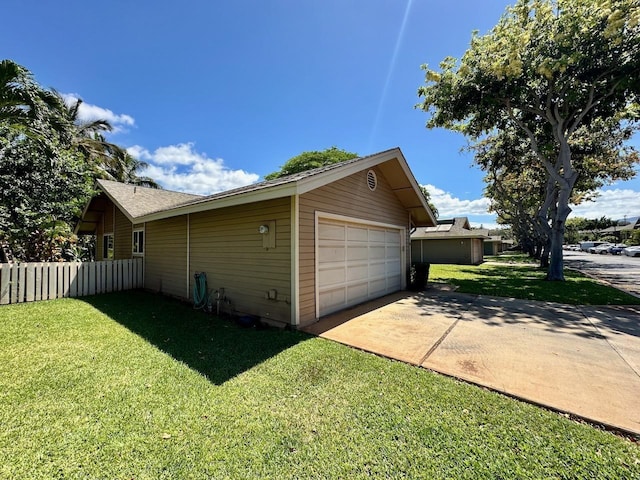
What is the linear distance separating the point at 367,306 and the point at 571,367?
4.26 m

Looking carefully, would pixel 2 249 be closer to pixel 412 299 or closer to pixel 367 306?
pixel 367 306

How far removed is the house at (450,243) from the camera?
22.9m

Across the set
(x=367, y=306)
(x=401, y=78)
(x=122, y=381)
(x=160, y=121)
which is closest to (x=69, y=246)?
(x=160, y=121)

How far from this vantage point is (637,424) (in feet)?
8.46

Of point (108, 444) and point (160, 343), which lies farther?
point (160, 343)

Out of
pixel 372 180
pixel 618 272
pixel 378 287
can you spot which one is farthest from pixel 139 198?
pixel 618 272

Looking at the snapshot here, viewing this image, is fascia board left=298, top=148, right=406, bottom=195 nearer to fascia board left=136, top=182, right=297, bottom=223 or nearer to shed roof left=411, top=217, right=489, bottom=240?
fascia board left=136, top=182, right=297, bottom=223

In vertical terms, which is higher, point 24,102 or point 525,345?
point 24,102

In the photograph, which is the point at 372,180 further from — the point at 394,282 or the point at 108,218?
the point at 108,218

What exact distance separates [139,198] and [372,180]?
958cm

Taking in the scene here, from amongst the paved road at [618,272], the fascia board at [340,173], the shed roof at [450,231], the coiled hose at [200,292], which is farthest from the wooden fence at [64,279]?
the shed roof at [450,231]

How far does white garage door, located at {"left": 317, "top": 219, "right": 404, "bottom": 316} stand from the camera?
6.29 metres

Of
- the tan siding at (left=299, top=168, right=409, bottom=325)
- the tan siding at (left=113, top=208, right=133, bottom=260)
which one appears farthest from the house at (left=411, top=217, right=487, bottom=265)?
the tan siding at (left=113, top=208, right=133, bottom=260)

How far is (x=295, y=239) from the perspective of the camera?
5297 millimetres
